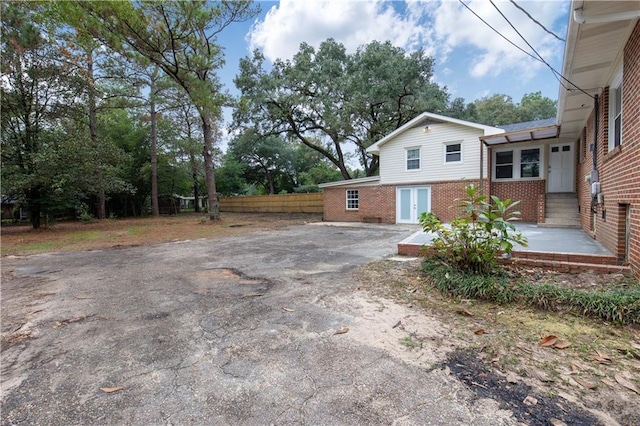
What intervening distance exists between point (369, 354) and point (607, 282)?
3.27 meters

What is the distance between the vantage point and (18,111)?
11.6 m

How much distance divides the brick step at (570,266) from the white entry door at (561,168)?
8.28 meters

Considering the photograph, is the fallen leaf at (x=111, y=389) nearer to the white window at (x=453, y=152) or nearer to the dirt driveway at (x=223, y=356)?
the dirt driveway at (x=223, y=356)

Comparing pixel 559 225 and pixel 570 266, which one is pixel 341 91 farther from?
pixel 570 266

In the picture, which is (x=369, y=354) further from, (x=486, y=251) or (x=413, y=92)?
(x=413, y=92)

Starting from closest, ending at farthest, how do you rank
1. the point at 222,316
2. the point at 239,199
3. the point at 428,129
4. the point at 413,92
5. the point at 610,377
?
the point at 610,377, the point at 222,316, the point at 428,129, the point at 413,92, the point at 239,199

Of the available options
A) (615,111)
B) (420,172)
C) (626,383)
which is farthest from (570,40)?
(420,172)

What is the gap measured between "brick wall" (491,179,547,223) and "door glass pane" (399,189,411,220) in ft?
11.8

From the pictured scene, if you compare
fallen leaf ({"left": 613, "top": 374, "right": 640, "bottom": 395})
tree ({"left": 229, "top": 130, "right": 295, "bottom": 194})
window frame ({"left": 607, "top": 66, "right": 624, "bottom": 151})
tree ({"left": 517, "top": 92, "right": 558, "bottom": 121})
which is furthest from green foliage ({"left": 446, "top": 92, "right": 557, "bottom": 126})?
fallen leaf ({"left": 613, "top": 374, "right": 640, "bottom": 395})

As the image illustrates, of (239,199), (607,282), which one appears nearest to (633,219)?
(607,282)

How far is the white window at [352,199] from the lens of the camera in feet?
51.8

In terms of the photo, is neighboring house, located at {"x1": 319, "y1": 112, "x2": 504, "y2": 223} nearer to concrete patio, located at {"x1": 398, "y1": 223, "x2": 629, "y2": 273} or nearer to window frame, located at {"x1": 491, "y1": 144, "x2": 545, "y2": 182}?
window frame, located at {"x1": 491, "y1": 144, "x2": 545, "y2": 182}

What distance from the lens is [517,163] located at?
1164 centimetres

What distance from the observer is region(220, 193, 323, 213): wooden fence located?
2152 centimetres
